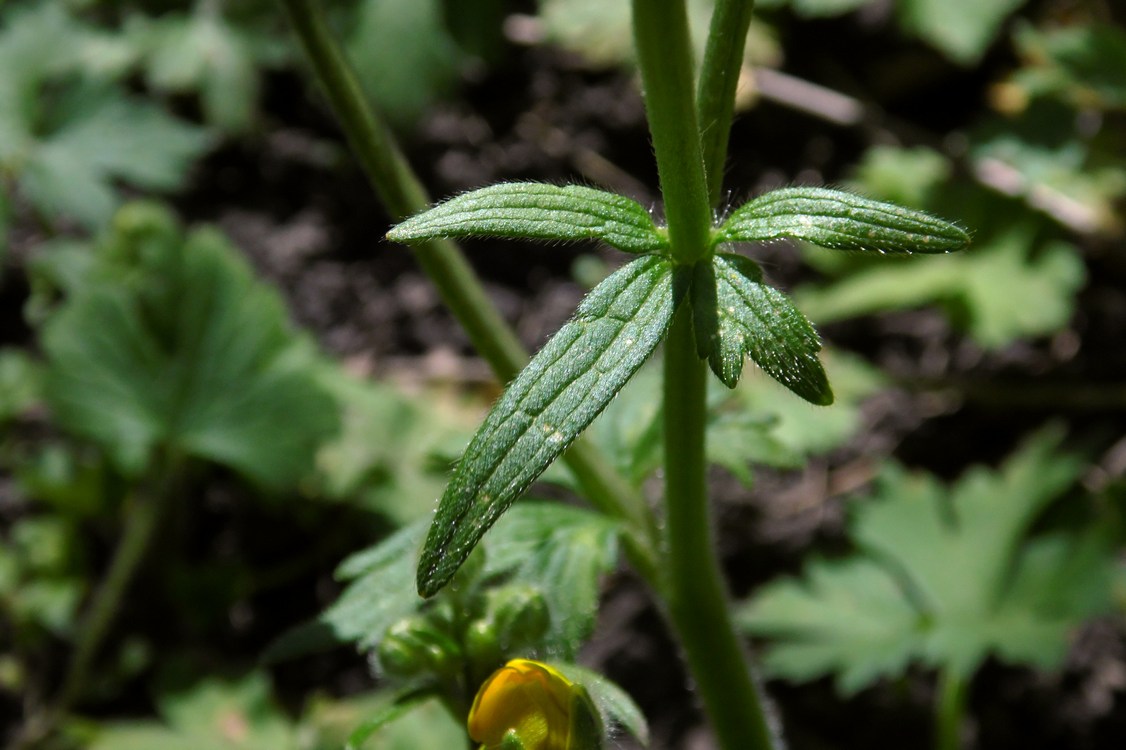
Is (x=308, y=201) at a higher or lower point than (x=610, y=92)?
lower

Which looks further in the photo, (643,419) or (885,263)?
(885,263)

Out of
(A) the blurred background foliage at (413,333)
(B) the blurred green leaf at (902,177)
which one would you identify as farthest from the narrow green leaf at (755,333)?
(B) the blurred green leaf at (902,177)

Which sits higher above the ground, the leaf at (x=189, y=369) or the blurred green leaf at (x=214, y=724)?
the leaf at (x=189, y=369)

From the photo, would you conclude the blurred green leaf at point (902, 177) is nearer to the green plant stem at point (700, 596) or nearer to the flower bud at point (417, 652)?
the green plant stem at point (700, 596)

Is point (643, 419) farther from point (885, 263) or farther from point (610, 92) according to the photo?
point (610, 92)

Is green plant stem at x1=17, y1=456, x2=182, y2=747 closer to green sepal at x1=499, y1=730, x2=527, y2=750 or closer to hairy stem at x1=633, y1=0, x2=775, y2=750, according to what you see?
hairy stem at x1=633, y1=0, x2=775, y2=750

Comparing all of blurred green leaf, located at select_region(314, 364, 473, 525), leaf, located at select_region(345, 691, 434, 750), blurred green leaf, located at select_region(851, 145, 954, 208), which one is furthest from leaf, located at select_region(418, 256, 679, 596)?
blurred green leaf, located at select_region(851, 145, 954, 208)

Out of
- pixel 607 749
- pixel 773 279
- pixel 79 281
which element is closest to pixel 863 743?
pixel 773 279
